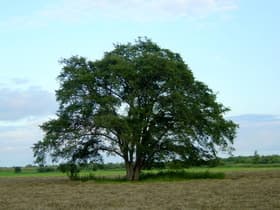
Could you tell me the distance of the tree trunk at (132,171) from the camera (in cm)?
5681

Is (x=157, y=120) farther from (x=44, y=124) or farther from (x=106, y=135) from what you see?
(x=44, y=124)

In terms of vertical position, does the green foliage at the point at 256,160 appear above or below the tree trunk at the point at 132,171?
above

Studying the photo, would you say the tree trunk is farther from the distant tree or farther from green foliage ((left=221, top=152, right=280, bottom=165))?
green foliage ((left=221, top=152, right=280, bottom=165))

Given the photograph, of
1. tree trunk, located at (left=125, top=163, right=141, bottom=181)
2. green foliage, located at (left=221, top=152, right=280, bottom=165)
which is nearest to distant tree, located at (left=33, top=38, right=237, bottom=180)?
tree trunk, located at (left=125, top=163, right=141, bottom=181)

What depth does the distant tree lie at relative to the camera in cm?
5475

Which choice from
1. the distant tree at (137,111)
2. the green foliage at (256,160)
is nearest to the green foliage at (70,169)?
the distant tree at (137,111)

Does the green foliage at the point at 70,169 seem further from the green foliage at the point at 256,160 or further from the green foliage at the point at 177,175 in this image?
the green foliage at the point at 256,160

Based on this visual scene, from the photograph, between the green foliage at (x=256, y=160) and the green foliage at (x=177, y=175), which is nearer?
the green foliage at (x=177, y=175)

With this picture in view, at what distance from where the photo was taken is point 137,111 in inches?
2137

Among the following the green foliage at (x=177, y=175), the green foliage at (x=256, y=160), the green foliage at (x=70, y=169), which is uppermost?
the green foliage at (x=256, y=160)

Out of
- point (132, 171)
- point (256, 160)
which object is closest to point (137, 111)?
point (132, 171)

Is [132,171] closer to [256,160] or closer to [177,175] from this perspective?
[177,175]

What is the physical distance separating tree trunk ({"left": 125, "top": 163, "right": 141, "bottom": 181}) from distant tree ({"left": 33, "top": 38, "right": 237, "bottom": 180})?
0.10 m

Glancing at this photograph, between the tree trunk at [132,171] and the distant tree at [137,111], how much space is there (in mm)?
96
